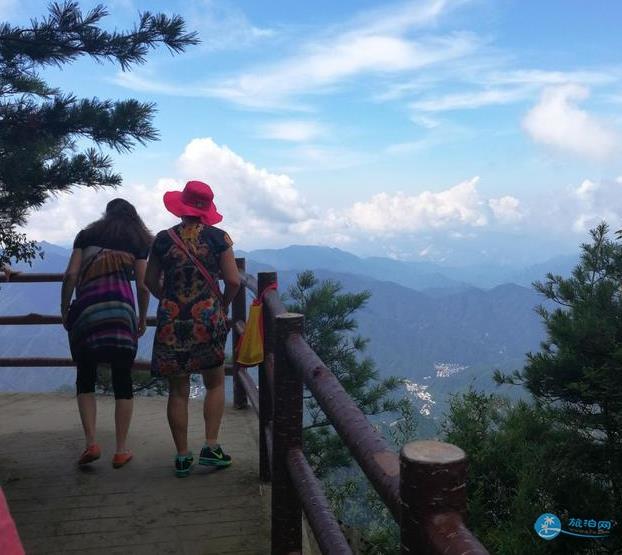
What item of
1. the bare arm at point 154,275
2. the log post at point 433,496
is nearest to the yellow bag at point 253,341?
A: the bare arm at point 154,275

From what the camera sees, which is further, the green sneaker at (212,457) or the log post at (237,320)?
the log post at (237,320)

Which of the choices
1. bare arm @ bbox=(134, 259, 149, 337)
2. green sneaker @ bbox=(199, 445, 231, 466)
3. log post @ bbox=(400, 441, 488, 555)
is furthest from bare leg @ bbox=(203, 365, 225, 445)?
log post @ bbox=(400, 441, 488, 555)

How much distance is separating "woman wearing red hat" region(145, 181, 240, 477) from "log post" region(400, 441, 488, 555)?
2.45 m

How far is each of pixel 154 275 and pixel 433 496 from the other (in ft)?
8.79

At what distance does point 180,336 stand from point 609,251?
26.6 ft

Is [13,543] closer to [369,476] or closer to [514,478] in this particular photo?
[369,476]

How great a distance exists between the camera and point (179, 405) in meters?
3.45

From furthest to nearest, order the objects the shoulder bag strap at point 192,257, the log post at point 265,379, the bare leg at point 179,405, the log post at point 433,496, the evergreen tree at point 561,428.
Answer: the evergreen tree at point 561,428 → the bare leg at point 179,405 → the shoulder bag strap at point 192,257 → the log post at point 265,379 → the log post at point 433,496

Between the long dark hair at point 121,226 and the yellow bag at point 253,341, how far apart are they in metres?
0.97

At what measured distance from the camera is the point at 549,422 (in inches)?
352

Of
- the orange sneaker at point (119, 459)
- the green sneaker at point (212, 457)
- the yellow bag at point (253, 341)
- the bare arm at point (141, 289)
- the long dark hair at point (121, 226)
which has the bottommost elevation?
the orange sneaker at point (119, 459)

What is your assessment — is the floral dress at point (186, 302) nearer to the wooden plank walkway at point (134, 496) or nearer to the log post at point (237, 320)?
the wooden plank walkway at point (134, 496)

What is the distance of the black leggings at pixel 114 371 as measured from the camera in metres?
3.53

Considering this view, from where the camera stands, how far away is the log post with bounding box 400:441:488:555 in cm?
90
